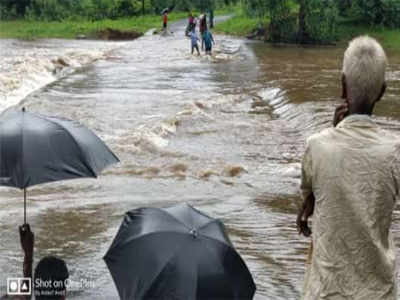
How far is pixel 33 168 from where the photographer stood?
4820 mm

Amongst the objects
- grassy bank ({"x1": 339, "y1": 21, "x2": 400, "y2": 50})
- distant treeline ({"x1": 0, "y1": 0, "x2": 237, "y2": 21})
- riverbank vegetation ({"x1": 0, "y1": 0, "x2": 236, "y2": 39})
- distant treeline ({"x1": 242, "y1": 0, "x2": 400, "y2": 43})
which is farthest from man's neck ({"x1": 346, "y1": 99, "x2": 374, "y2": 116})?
distant treeline ({"x1": 0, "y1": 0, "x2": 237, "y2": 21})

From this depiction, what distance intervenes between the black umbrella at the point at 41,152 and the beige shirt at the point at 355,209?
2.47 metres

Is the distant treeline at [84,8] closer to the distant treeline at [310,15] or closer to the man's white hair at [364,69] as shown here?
the distant treeline at [310,15]

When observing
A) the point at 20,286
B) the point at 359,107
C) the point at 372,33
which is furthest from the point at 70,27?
the point at 359,107

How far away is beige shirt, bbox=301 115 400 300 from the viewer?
2613 mm

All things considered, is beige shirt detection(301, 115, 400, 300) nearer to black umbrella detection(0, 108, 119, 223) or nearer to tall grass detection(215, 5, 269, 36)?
black umbrella detection(0, 108, 119, 223)

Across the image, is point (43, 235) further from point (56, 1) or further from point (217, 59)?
point (56, 1)

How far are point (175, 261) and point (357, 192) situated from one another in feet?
4.51

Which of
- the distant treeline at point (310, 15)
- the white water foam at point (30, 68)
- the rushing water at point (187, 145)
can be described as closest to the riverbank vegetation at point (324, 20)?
the distant treeline at point (310, 15)

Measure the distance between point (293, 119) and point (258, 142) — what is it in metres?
2.19

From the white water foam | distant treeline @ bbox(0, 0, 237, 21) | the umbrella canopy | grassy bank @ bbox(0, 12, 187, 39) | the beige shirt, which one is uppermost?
the beige shirt

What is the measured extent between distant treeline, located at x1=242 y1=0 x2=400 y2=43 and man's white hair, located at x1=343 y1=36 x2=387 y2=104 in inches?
1208

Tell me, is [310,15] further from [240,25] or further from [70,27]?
[70,27]

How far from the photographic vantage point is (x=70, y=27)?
44906 mm
